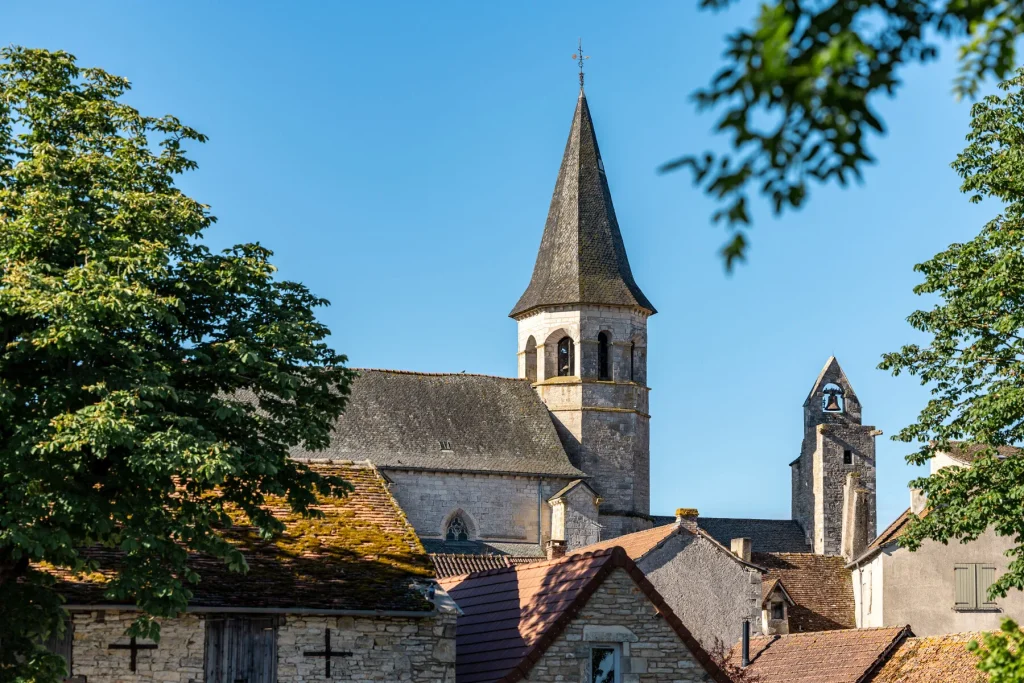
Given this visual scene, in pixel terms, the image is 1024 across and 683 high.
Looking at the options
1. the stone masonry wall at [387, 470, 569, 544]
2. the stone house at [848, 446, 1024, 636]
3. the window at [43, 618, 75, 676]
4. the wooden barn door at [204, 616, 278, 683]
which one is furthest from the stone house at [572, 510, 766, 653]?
the window at [43, 618, 75, 676]

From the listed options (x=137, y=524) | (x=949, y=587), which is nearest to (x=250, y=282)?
(x=137, y=524)

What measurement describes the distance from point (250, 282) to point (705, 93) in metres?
13.3

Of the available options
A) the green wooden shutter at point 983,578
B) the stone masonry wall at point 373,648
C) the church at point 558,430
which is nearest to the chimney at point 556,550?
the church at point 558,430

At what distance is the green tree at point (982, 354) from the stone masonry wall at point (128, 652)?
9.32 meters

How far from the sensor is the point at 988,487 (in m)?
20.4

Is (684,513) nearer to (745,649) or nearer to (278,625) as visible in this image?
(745,649)

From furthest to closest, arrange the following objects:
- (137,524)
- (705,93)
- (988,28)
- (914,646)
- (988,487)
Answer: (914,646)
(988,487)
(137,524)
(988,28)
(705,93)

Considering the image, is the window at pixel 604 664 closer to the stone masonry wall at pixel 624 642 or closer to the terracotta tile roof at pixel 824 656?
the stone masonry wall at pixel 624 642

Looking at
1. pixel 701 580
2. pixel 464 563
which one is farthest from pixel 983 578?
pixel 464 563

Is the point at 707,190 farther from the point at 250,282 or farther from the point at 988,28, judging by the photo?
the point at 250,282

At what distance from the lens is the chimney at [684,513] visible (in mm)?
38562

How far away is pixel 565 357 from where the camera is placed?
179ft

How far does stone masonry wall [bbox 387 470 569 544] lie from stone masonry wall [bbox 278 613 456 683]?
1162 inches

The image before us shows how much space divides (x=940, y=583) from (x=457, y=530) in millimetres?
15726
